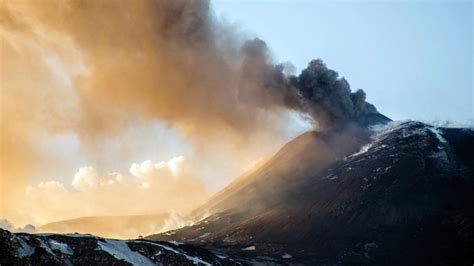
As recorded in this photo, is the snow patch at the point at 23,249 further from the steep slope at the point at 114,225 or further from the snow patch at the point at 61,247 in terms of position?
the steep slope at the point at 114,225

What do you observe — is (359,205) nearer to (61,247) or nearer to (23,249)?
(61,247)

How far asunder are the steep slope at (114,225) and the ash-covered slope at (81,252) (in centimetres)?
8875

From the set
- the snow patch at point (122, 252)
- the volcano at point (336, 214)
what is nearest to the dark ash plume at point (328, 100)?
the volcano at point (336, 214)

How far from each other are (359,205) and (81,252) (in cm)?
6460

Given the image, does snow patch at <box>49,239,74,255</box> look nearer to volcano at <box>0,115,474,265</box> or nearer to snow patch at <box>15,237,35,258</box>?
volcano at <box>0,115,474,265</box>

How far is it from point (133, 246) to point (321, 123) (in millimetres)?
94481

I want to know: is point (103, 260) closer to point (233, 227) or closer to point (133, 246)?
point (133, 246)

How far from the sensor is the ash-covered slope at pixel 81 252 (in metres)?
47.5

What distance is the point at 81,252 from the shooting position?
53656 millimetres

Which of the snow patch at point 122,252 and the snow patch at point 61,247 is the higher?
the snow patch at point 61,247

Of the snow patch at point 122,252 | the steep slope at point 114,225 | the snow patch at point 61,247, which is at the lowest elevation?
the snow patch at point 122,252

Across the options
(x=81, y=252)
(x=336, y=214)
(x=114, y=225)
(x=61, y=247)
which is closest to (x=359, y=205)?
(x=336, y=214)

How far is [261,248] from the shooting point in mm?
89750

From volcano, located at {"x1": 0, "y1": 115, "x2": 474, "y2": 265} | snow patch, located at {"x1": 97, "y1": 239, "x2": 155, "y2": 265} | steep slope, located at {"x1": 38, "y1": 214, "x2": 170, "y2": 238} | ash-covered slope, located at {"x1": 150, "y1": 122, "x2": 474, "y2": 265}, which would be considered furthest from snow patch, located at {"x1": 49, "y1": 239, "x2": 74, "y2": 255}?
steep slope, located at {"x1": 38, "y1": 214, "x2": 170, "y2": 238}
